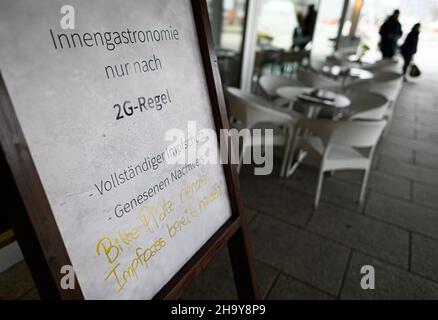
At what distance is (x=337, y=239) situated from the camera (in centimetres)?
244

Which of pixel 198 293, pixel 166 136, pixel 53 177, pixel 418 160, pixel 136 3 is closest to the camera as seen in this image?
pixel 53 177

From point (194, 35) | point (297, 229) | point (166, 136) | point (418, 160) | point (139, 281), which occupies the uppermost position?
point (194, 35)

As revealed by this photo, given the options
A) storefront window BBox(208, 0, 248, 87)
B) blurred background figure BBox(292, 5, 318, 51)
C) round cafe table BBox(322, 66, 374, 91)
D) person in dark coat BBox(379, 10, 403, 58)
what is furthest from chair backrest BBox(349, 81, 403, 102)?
person in dark coat BBox(379, 10, 403, 58)

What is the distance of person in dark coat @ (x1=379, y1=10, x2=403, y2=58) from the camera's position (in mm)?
7371

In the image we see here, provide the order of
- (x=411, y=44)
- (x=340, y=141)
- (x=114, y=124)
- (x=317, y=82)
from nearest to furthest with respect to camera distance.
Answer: (x=114, y=124) → (x=340, y=141) → (x=317, y=82) → (x=411, y=44)

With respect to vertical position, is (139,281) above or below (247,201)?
above

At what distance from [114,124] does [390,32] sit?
851 centimetres

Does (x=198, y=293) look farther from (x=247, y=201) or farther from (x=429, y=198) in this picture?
(x=429, y=198)

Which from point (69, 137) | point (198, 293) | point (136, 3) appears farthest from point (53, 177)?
point (198, 293)

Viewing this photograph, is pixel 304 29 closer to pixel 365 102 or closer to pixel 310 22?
pixel 310 22

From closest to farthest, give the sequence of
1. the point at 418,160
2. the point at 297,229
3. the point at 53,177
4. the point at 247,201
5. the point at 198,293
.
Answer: the point at 53,177 → the point at 198,293 → the point at 297,229 → the point at 247,201 → the point at 418,160

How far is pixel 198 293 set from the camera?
188 cm

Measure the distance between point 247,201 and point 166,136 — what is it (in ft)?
6.67

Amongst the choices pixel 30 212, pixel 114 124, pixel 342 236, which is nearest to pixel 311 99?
pixel 342 236
